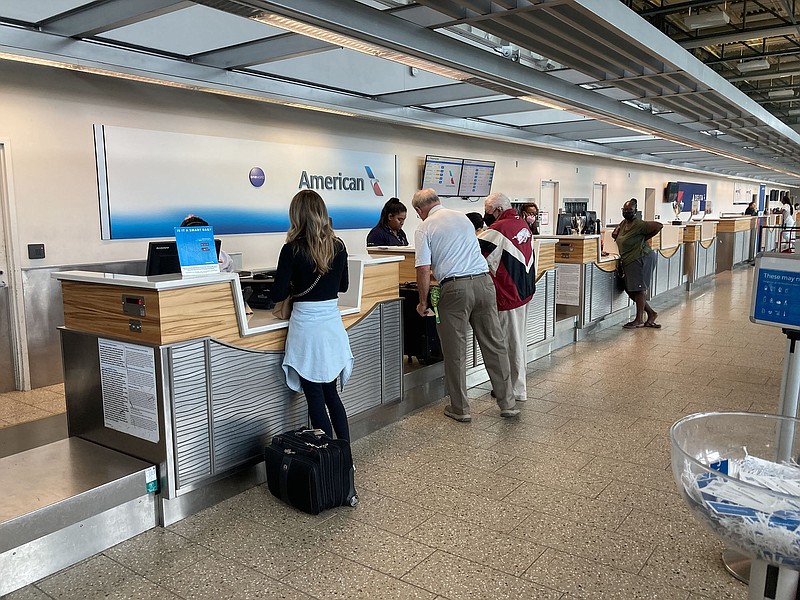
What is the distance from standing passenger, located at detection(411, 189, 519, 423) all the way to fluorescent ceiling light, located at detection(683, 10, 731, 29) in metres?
5.74

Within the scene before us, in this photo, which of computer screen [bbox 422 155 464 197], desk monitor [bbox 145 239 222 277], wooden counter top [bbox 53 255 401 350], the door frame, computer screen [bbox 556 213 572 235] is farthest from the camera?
computer screen [bbox 422 155 464 197]

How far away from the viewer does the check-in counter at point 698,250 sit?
11.3 m

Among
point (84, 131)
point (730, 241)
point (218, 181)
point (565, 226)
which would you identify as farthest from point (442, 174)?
point (730, 241)

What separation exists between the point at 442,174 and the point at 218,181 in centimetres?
420

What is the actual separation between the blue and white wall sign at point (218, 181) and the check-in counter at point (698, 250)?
6.03 meters

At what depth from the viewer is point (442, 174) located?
9883mm

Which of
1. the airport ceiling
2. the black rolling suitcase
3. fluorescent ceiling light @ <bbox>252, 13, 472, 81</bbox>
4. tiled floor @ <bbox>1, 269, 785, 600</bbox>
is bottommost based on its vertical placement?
tiled floor @ <bbox>1, 269, 785, 600</bbox>

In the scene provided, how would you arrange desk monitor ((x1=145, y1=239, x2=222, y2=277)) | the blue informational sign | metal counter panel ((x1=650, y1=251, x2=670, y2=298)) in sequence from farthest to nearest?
Answer: metal counter panel ((x1=650, y1=251, x2=670, y2=298)), desk monitor ((x1=145, y1=239, x2=222, y2=277)), the blue informational sign

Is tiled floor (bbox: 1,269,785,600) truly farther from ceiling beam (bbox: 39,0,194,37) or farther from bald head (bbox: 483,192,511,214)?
ceiling beam (bbox: 39,0,194,37)

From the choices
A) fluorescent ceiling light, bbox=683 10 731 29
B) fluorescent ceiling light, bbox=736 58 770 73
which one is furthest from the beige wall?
fluorescent ceiling light, bbox=736 58 770 73

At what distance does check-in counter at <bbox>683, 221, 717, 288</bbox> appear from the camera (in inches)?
444

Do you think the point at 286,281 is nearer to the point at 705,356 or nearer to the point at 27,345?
the point at 27,345

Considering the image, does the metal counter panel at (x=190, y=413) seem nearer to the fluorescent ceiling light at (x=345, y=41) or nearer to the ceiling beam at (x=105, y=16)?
the fluorescent ceiling light at (x=345, y=41)

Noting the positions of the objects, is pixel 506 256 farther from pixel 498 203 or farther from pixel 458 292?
pixel 458 292
